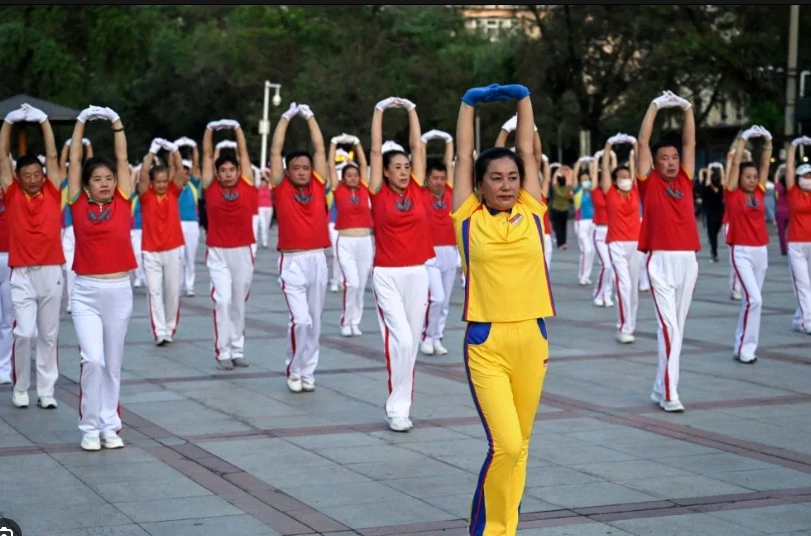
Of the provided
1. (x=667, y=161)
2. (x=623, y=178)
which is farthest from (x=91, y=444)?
(x=623, y=178)

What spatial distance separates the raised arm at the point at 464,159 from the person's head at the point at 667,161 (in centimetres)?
451

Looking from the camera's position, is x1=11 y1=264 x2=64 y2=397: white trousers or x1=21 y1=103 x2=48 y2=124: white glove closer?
→ x1=21 y1=103 x2=48 y2=124: white glove

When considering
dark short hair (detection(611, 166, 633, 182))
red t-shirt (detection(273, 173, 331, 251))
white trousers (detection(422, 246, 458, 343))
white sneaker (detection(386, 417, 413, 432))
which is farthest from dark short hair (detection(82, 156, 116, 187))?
dark short hair (detection(611, 166, 633, 182))

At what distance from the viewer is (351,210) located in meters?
17.0

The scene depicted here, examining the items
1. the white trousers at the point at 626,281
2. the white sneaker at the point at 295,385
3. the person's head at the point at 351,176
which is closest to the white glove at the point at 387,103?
the white sneaker at the point at 295,385

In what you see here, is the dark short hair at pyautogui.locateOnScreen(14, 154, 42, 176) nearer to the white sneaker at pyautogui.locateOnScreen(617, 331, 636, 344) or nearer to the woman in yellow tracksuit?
the woman in yellow tracksuit

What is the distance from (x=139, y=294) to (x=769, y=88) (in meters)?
29.1

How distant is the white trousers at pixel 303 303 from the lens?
11602 millimetres

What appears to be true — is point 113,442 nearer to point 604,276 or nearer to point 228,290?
point 228,290

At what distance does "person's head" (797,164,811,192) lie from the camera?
612 inches

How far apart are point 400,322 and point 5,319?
12.7ft

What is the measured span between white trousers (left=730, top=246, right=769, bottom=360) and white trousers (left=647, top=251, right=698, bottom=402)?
255 cm

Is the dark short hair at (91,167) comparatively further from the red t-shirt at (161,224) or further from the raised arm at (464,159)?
the red t-shirt at (161,224)

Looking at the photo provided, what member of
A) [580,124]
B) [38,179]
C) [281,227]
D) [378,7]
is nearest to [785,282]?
[281,227]
